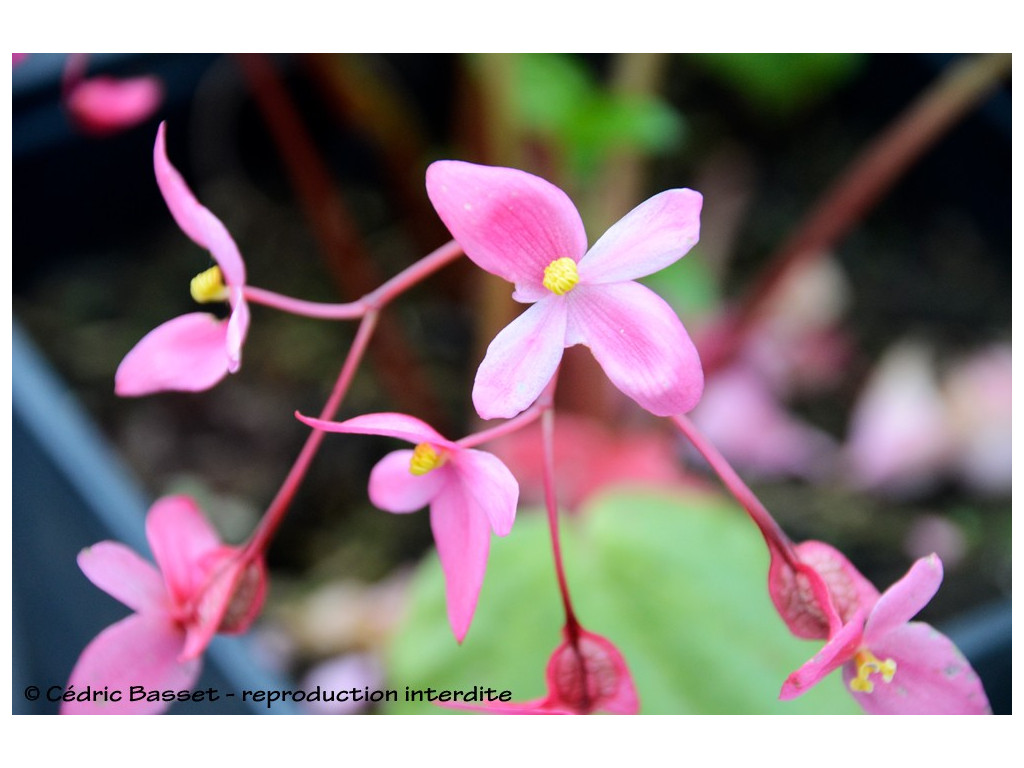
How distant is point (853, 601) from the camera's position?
1.24 ft

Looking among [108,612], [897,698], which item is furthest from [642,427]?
[897,698]

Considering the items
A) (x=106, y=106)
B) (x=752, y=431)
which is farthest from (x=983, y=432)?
(x=106, y=106)

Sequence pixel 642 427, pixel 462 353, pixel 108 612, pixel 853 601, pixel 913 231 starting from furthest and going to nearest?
pixel 913 231 → pixel 462 353 → pixel 642 427 → pixel 108 612 → pixel 853 601

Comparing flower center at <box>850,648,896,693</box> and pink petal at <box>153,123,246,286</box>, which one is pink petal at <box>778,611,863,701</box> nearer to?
flower center at <box>850,648,896,693</box>

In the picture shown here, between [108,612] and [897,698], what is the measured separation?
570 millimetres

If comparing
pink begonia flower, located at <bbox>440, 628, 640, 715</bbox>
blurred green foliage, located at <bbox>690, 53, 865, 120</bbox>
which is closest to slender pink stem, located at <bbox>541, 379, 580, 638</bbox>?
pink begonia flower, located at <bbox>440, 628, 640, 715</bbox>

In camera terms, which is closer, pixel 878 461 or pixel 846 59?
pixel 878 461

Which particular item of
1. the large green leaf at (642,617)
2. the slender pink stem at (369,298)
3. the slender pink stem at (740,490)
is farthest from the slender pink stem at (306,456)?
the large green leaf at (642,617)

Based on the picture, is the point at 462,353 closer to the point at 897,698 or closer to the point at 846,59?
the point at 846,59

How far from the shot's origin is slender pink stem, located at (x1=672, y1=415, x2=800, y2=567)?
36 cm

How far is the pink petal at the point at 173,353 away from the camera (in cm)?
39

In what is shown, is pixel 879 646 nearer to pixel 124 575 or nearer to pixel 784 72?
pixel 124 575

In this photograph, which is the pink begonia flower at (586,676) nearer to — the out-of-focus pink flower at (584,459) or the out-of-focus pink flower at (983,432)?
the out-of-focus pink flower at (584,459)

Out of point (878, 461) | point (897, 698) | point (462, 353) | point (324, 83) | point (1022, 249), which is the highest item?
point (324, 83)
